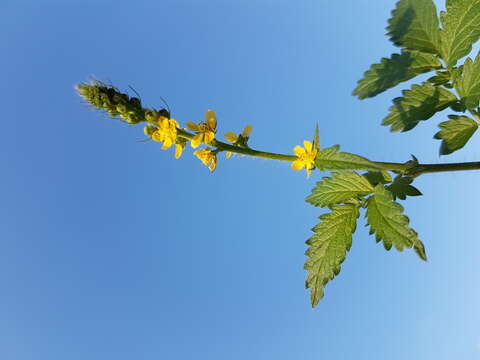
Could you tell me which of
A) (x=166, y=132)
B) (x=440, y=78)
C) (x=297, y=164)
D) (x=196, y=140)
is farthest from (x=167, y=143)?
(x=440, y=78)

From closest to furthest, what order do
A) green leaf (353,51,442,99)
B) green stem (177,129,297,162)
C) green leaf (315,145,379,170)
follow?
green leaf (315,145,379,170), green leaf (353,51,442,99), green stem (177,129,297,162)

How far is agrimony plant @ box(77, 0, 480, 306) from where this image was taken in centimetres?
261

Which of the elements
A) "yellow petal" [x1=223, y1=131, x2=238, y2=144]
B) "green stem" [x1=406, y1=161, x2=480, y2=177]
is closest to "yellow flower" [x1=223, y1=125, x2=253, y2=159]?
"yellow petal" [x1=223, y1=131, x2=238, y2=144]

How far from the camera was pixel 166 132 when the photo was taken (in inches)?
115

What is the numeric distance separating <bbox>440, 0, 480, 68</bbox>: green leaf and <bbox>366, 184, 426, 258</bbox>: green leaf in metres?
0.94

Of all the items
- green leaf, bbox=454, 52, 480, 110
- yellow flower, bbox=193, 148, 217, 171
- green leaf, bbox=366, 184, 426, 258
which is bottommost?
green leaf, bbox=366, 184, 426, 258

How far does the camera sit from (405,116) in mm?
2797

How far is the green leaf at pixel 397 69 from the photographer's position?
2701 mm

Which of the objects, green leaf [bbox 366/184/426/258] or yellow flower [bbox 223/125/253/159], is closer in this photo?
green leaf [bbox 366/184/426/258]

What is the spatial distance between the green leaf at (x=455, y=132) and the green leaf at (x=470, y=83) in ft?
0.36

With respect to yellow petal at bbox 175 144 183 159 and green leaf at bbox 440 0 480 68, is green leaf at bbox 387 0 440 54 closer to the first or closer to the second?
green leaf at bbox 440 0 480 68

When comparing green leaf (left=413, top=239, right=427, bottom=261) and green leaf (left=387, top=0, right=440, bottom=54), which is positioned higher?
green leaf (left=387, top=0, right=440, bottom=54)

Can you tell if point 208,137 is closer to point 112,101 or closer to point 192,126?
point 192,126

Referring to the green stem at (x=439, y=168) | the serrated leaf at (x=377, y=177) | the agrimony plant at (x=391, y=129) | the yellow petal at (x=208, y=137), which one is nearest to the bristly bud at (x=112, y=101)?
the agrimony plant at (x=391, y=129)
